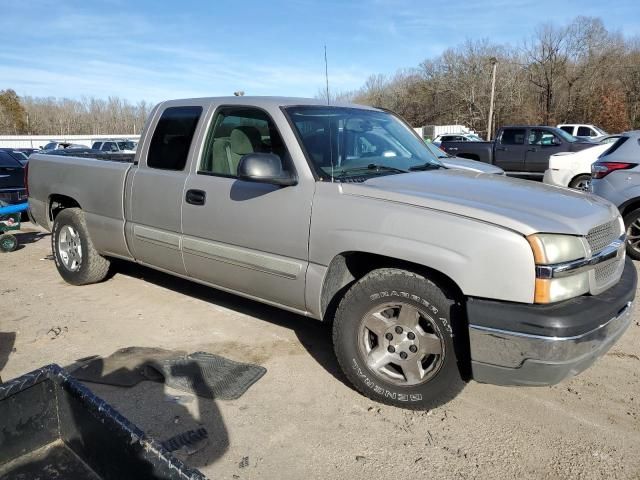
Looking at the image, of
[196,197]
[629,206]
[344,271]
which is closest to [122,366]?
[196,197]

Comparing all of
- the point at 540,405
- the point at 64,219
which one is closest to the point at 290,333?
the point at 540,405

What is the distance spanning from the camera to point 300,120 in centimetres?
384

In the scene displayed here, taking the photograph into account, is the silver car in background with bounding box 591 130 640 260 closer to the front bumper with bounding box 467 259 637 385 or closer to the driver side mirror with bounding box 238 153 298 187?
the front bumper with bounding box 467 259 637 385

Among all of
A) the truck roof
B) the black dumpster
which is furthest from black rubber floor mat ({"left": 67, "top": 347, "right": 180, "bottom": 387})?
the truck roof

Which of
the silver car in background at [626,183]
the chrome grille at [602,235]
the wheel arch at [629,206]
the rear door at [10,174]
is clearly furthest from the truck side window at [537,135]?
the chrome grille at [602,235]

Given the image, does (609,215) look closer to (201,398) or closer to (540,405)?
(540,405)

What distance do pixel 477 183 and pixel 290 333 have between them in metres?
1.97

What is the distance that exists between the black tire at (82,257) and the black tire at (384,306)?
3.24 metres

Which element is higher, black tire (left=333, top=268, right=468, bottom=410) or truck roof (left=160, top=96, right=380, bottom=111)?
truck roof (left=160, top=96, right=380, bottom=111)

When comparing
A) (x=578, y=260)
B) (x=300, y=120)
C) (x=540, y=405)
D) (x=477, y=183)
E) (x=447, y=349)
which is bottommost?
(x=540, y=405)

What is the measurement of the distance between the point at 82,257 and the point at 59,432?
3.65 meters

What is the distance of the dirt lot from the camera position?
2775 mm

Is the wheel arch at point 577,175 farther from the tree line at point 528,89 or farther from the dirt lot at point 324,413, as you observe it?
the tree line at point 528,89

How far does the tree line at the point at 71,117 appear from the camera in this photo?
247 ft
